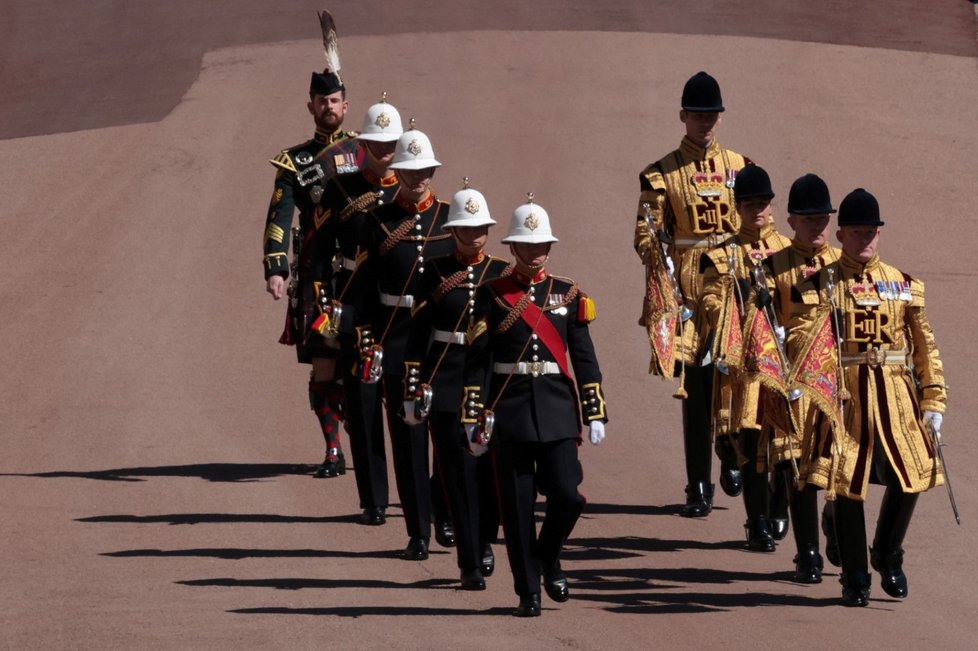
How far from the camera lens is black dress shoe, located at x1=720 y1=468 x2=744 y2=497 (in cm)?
1386

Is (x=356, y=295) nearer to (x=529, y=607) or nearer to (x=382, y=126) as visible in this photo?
(x=382, y=126)

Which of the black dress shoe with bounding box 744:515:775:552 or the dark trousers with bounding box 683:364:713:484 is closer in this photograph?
the black dress shoe with bounding box 744:515:775:552

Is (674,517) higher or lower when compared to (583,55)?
lower

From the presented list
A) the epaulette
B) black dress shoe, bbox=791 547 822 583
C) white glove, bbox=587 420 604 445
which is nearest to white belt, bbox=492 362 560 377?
white glove, bbox=587 420 604 445

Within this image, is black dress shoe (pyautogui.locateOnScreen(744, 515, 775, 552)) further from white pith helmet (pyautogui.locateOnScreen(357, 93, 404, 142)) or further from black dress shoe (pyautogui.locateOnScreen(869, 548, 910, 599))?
white pith helmet (pyautogui.locateOnScreen(357, 93, 404, 142))

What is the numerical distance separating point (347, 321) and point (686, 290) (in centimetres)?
232

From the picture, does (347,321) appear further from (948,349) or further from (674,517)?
(948,349)

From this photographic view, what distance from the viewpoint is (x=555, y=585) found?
11.1 meters

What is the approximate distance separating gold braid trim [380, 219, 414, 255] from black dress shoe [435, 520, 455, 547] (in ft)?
5.29

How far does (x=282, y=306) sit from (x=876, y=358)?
29.8 feet

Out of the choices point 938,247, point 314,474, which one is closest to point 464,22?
point 938,247

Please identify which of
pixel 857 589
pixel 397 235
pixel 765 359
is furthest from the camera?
pixel 397 235

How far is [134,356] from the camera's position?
58.7 ft

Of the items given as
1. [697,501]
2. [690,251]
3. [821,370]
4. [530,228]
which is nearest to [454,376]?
[530,228]
